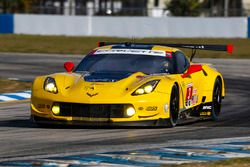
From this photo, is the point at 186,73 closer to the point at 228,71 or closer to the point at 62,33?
the point at 228,71

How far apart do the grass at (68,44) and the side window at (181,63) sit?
2001 cm

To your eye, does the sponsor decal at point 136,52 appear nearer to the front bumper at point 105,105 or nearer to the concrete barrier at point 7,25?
the front bumper at point 105,105

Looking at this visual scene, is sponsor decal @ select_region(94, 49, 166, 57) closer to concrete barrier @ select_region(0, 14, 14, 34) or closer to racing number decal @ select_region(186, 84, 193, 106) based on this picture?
racing number decal @ select_region(186, 84, 193, 106)

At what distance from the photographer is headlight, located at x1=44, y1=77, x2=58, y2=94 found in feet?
36.6

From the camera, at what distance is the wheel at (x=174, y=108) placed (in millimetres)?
11252

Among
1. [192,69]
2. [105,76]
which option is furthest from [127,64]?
[192,69]

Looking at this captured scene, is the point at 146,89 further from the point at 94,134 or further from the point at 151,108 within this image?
the point at 94,134

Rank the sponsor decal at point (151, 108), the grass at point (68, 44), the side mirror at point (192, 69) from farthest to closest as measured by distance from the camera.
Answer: the grass at point (68, 44) < the side mirror at point (192, 69) < the sponsor decal at point (151, 108)

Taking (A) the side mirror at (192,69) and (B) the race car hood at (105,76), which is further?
(A) the side mirror at (192,69)

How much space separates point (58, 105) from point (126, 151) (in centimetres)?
242

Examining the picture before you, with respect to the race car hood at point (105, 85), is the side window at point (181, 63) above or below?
above

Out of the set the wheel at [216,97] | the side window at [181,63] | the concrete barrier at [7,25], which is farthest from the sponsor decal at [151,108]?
the concrete barrier at [7,25]

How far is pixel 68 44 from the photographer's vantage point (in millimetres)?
40219

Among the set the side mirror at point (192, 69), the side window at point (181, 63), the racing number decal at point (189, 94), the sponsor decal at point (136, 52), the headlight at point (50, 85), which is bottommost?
the racing number decal at point (189, 94)
